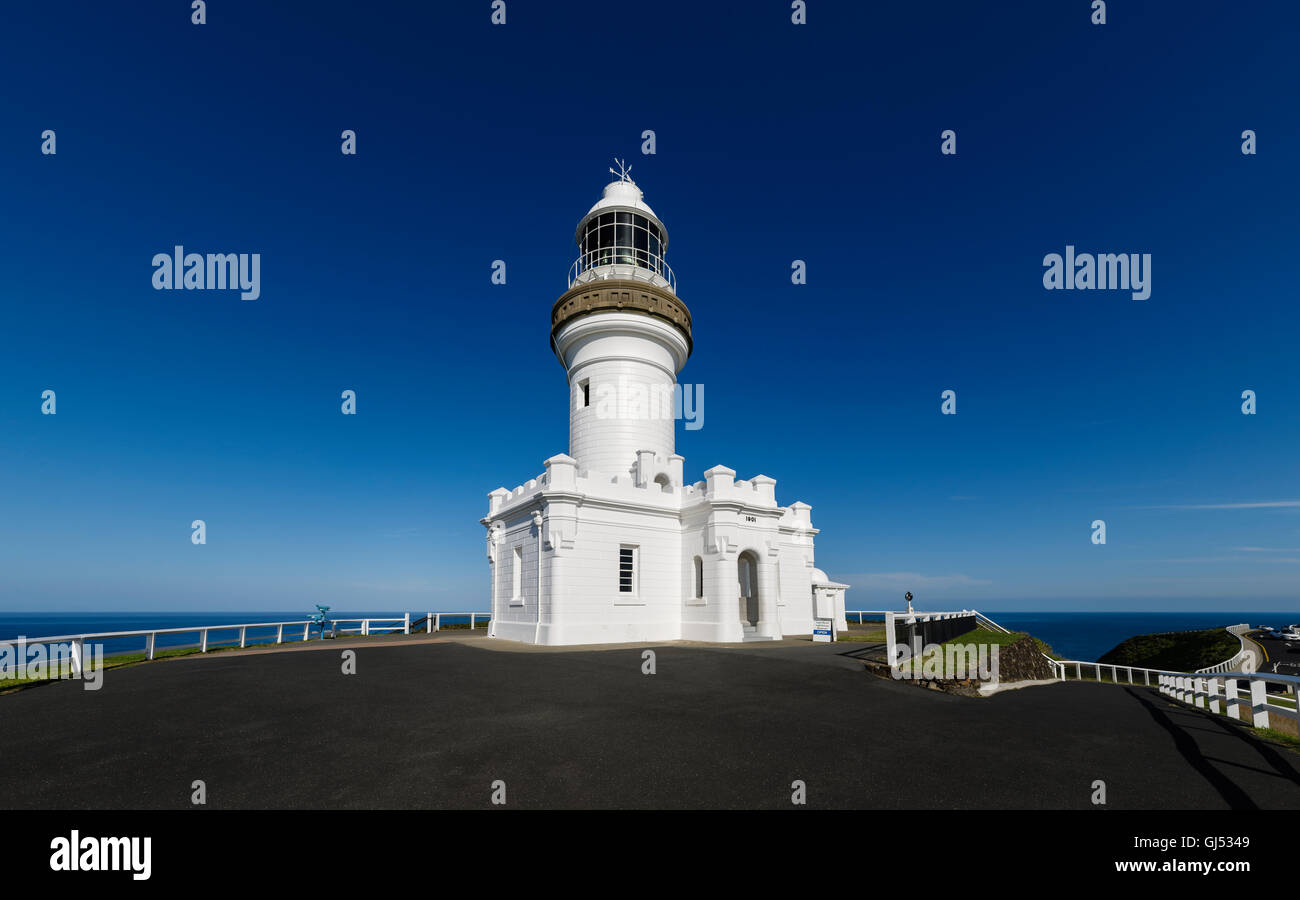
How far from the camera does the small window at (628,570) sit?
19.2m

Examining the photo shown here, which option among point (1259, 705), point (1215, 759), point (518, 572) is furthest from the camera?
point (518, 572)

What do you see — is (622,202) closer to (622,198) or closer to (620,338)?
(622,198)

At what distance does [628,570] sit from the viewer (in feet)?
63.5

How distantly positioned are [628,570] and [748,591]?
6438mm

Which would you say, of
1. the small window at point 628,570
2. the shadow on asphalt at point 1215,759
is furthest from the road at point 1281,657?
the small window at point 628,570

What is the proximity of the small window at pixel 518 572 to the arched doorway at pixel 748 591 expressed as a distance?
336 inches

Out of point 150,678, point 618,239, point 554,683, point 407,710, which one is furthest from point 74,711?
point 618,239

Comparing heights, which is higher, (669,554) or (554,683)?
(669,554)

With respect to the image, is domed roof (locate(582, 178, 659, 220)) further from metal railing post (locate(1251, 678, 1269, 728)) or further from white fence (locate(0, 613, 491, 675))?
metal railing post (locate(1251, 678, 1269, 728))

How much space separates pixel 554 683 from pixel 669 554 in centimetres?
1026

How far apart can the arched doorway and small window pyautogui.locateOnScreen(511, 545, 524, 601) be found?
8545 millimetres

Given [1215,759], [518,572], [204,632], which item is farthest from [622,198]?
[1215,759]
